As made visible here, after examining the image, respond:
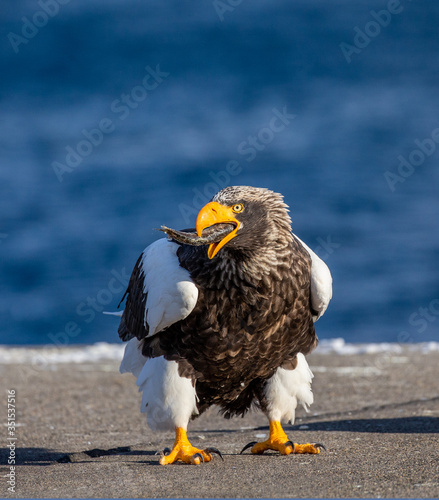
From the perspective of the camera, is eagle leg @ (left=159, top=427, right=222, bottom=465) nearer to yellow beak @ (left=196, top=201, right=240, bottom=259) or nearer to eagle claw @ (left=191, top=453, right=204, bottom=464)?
eagle claw @ (left=191, top=453, right=204, bottom=464)

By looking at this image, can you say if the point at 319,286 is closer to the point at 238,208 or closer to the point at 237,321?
the point at 237,321

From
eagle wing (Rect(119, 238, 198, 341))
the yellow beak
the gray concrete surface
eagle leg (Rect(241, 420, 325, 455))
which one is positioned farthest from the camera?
eagle leg (Rect(241, 420, 325, 455))

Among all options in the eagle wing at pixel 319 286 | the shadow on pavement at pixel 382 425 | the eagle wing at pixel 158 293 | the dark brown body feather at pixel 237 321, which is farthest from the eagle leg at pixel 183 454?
the shadow on pavement at pixel 382 425

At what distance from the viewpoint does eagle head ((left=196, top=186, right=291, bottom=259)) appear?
485 cm

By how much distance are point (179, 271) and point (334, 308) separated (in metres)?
20.9

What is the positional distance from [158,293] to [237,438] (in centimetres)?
159

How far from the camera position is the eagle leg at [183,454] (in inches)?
203

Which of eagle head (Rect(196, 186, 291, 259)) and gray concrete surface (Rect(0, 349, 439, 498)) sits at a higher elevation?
eagle head (Rect(196, 186, 291, 259))

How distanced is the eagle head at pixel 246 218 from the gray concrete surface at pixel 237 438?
1.34 meters

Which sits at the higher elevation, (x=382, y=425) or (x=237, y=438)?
(x=382, y=425)

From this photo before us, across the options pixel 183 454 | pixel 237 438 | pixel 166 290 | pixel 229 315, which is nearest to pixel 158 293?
pixel 166 290


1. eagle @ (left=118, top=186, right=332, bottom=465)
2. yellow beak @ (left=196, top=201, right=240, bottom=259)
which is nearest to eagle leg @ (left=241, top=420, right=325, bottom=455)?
eagle @ (left=118, top=186, right=332, bottom=465)

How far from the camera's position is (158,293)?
17.1 ft

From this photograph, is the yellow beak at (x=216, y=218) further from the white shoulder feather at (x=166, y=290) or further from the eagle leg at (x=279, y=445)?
the eagle leg at (x=279, y=445)
